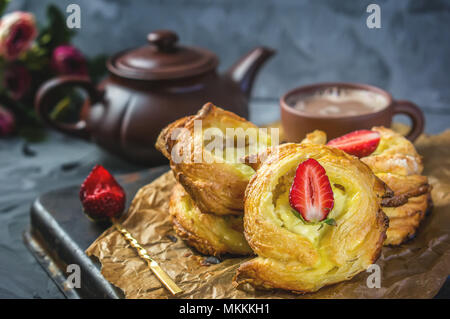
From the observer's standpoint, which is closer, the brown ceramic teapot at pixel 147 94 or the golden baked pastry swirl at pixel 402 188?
the golden baked pastry swirl at pixel 402 188

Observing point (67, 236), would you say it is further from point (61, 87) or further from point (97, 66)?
point (97, 66)

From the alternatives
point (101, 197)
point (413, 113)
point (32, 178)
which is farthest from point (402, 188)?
point (32, 178)

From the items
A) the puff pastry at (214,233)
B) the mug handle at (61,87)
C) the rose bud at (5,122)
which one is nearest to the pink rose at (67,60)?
the rose bud at (5,122)

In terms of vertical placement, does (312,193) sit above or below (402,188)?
above

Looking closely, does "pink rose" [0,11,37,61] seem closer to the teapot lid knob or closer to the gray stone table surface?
the gray stone table surface

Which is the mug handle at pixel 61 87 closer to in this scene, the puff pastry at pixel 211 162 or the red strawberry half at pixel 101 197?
the red strawberry half at pixel 101 197

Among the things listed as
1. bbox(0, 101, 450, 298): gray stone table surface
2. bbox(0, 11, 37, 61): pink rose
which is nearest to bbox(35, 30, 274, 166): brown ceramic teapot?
bbox(0, 101, 450, 298): gray stone table surface
